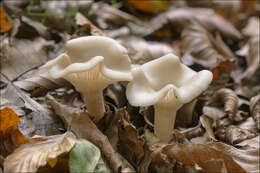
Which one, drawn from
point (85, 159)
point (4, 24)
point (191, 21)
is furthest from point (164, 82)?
point (191, 21)

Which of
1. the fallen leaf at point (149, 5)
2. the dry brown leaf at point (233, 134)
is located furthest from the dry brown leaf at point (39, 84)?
the fallen leaf at point (149, 5)

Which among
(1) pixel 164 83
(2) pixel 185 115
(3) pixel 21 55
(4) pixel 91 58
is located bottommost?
(2) pixel 185 115

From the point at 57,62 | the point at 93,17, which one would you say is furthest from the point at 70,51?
the point at 93,17

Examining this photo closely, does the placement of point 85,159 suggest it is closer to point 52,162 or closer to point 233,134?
point 52,162

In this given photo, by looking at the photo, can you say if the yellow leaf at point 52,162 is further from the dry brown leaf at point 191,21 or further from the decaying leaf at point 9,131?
the dry brown leaf at point 191,21

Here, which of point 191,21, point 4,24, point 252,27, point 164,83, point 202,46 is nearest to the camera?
point 164,83

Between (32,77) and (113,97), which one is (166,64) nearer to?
(113,97)

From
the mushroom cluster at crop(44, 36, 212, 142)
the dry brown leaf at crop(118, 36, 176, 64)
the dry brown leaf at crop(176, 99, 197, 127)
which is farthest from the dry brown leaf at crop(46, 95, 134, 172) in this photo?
the dry brown leaf at crop(118, 36, 176, 64)
